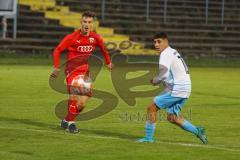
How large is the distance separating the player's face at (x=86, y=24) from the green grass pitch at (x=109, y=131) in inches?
70.7

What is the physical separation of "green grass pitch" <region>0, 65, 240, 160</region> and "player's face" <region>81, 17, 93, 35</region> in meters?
1.80

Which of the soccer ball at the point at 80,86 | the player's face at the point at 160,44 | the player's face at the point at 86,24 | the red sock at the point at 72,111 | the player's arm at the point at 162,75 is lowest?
the red sock at the point at 72,111

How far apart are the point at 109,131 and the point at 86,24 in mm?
1971

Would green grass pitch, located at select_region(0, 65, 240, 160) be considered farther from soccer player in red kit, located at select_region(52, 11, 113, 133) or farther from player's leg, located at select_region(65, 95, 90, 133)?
soccer player in red kit, located at select_region(52, 11, 113, 133)

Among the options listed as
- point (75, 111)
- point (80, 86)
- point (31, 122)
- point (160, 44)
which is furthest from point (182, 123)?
point (31, 122)

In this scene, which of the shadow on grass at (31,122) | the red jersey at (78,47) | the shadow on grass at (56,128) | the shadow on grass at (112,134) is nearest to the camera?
the shadow on grass at (112,134)

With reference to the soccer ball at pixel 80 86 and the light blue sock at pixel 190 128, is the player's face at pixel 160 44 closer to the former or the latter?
the light blue sock at pixel 190 128

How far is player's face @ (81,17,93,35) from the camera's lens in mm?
13931

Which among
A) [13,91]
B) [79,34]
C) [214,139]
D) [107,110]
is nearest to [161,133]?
[214,139]

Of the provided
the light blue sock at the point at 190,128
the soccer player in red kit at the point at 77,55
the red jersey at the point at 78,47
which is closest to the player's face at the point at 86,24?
the soccer player in red kit at the point at 77,55

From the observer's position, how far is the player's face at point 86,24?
1393 cm

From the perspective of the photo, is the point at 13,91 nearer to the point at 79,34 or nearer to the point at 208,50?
the point at 79,34

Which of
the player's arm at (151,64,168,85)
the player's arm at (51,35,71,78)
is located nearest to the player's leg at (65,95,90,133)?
the player's arm at (51,35,71,78)

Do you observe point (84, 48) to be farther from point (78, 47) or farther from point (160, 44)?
point (160, 44)
